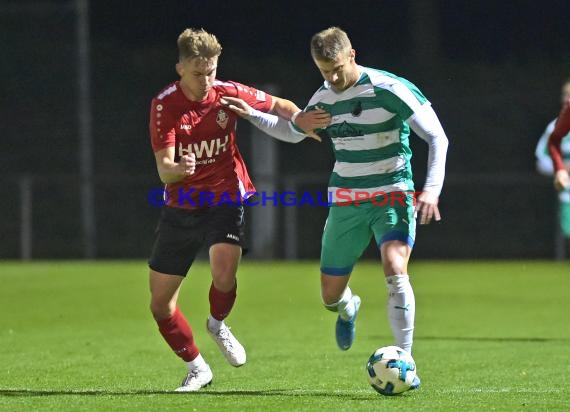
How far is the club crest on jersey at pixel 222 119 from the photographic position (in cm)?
748

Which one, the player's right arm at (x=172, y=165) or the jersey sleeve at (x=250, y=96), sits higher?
the jersey sleeve at (x=250, y=96)

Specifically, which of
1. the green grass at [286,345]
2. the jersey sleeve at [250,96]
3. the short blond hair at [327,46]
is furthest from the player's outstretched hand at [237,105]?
the green grass at [286,345]

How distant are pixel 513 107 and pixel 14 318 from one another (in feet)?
35.4

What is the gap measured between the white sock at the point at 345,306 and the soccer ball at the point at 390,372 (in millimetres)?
1116

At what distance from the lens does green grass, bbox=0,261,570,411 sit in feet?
22.4

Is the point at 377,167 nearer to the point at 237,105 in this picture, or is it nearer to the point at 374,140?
the point at 374,140

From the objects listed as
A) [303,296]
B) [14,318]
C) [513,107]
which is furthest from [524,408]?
[513,107]

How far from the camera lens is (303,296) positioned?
1460cm

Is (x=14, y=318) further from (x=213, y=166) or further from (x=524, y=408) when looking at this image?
(x=524, y=408)

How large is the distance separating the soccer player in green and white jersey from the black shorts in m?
0.59

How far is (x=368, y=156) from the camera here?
7363 millimetres

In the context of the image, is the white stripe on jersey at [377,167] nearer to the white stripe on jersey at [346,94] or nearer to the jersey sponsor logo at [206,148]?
the white stripe on jersey at [346,94]

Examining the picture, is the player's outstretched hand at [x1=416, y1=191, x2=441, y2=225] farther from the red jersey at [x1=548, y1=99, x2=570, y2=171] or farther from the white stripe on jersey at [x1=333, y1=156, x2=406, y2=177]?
the red jersey at [x1=548, y1=99, x2=570, y2=171]

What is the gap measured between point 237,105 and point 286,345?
293cm
